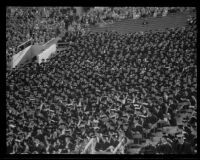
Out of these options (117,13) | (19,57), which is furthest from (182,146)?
(117,13)

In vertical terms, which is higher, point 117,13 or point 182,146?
point 117,13

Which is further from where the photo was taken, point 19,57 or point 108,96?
point 19,57

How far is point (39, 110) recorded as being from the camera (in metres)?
12.7

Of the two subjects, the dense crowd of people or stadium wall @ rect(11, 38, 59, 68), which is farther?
the dense crowd of people

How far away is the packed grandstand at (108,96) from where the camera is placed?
11102 millimetres

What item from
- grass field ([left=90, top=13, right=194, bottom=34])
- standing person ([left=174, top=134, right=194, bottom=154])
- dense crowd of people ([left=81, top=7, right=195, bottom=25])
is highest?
dense crowd of people ([left=81, top=7, right=195, bottom=25])

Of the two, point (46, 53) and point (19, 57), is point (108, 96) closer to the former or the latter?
point (46, 53)

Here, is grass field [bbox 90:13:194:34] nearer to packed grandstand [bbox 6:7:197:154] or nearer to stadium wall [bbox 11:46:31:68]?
packed grandstand [bbox 6:7:197:154]

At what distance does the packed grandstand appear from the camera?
36.4 ft

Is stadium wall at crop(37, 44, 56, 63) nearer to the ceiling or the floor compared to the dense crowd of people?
nearer to the floor

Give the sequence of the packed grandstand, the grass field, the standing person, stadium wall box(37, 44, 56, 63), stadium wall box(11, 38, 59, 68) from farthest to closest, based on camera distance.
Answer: stadium wall box(37, 44, 56, 63)
stadium wall box(11, 38, 59, 68)
the grass field
the packed grandstand
the standing person

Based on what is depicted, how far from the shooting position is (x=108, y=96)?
13.1m

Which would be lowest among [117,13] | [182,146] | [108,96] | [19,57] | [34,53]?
[182,146]

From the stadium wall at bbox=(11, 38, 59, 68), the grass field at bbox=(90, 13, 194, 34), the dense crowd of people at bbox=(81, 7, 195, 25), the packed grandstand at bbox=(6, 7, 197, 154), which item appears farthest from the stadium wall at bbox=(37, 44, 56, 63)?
the dense crowd of people at bbox=(81, 7, 195, 25)
